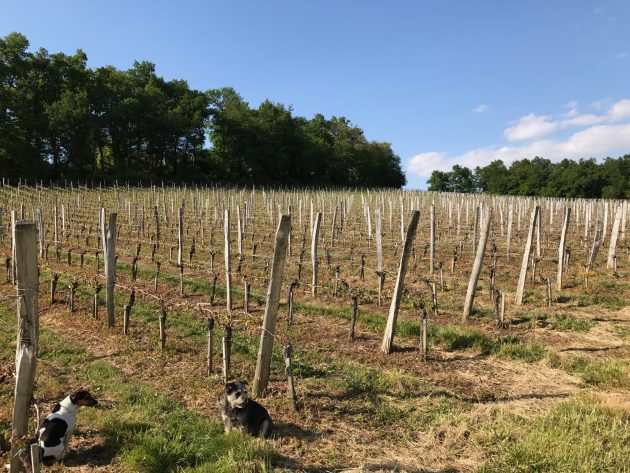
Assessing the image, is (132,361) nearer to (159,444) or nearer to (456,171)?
(159,444)

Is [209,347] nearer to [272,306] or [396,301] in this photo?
[272,306]

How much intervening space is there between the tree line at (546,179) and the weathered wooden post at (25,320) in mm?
69007

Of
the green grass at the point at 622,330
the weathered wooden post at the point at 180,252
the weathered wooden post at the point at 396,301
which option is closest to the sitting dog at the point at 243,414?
the weathered wooden post at the point at 396,301

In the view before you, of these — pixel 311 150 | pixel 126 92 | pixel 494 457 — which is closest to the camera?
pixel 494 457

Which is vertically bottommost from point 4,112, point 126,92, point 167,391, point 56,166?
point 167,391

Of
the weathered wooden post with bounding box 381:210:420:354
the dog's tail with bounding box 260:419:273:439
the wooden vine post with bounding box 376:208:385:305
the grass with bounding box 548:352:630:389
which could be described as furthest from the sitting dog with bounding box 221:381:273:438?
the wooden vine post with bounding box 376:208:385:305

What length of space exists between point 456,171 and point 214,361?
93010mm

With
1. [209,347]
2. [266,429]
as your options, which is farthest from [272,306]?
[266,429]

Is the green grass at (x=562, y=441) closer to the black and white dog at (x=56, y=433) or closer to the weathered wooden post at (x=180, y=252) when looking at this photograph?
the black and white dog at (x=56, y=433)

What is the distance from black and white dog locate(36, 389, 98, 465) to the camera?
138 inches

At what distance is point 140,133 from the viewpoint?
151 ft

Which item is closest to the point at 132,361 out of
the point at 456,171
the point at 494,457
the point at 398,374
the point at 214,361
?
the point at 214,361

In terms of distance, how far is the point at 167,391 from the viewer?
198 inches

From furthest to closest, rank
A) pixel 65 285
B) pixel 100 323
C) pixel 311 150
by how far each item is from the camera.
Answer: pixel 311 150 → pixel 65 285 → pixel 100 323
